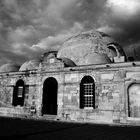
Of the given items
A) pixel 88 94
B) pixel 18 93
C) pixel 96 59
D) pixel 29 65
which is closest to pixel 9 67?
pixel 29 65

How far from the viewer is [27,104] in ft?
69.2

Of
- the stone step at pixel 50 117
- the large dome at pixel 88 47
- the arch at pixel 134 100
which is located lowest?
the stone step at pixel 50 117

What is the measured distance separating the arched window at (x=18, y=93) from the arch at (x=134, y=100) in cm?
1227

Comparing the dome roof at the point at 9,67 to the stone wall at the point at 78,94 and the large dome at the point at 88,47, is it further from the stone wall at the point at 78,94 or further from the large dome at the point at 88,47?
the large dome at the point at 88,47

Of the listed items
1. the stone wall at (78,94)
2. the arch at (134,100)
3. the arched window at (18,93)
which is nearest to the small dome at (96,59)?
the stone wall at (78,94)

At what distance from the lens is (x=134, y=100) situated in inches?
634

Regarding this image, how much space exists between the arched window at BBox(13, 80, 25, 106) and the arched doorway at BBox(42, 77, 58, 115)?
120 inches

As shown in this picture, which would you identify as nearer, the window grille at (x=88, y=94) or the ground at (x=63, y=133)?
the ground at (x=63, y=133)

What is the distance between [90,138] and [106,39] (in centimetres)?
1765

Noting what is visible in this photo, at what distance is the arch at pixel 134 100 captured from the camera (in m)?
15.9

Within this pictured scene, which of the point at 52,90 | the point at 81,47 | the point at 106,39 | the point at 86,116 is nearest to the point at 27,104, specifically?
the point at 52,90

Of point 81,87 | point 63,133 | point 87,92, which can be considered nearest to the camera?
point 63,133

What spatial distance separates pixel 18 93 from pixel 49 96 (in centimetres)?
403

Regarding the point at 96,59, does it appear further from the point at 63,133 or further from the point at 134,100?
the point at 63,133
